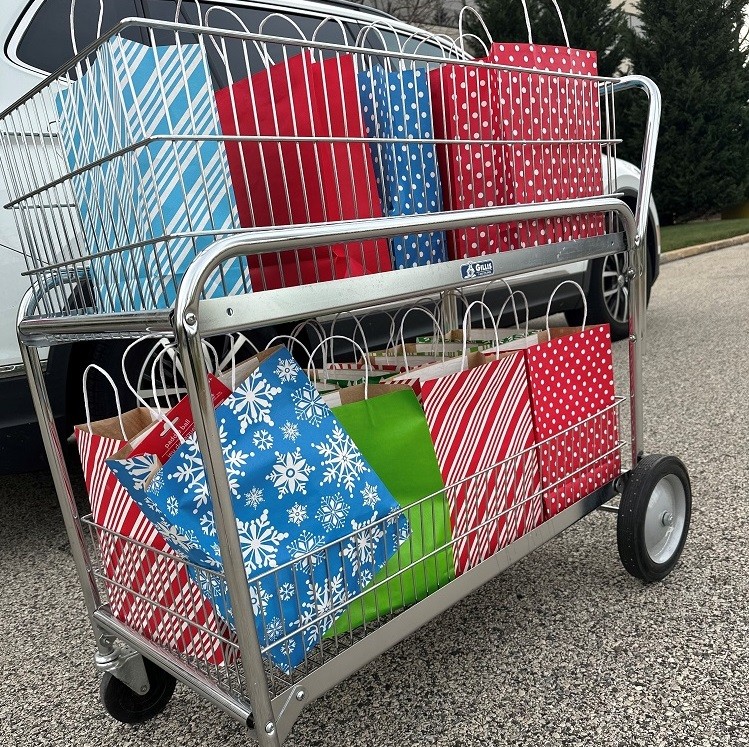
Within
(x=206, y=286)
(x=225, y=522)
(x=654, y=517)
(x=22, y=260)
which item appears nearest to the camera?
(x=225, y=522)

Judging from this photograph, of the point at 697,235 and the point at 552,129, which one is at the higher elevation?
the point at 552,129

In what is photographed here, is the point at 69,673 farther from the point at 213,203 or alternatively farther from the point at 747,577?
the point at 747,577

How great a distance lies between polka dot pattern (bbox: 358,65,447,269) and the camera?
1.42 meters

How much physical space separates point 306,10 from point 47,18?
1106mm

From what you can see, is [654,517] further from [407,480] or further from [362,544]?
[362,544]

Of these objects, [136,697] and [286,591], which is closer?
[286,591]

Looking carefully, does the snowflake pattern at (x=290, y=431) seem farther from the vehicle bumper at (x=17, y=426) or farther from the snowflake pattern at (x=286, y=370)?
the vehicle bumper at (x=17, y=426)

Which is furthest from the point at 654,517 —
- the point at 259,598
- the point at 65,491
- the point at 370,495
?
the point at 65,491

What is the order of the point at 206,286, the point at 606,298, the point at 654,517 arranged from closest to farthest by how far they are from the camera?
the point at 206,286 → the point at 654,517 → the point at 606,298

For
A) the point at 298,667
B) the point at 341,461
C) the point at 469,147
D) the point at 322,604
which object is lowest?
the point at 298,667

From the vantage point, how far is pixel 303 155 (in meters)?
1.31

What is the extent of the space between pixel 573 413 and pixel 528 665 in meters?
0.58

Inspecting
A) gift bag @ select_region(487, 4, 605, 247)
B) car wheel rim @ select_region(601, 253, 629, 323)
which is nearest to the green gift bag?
gift bag @ select_region(487, 4, 605, 247)

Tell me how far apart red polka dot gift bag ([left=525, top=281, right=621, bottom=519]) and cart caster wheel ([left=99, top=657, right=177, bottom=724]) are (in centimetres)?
94
